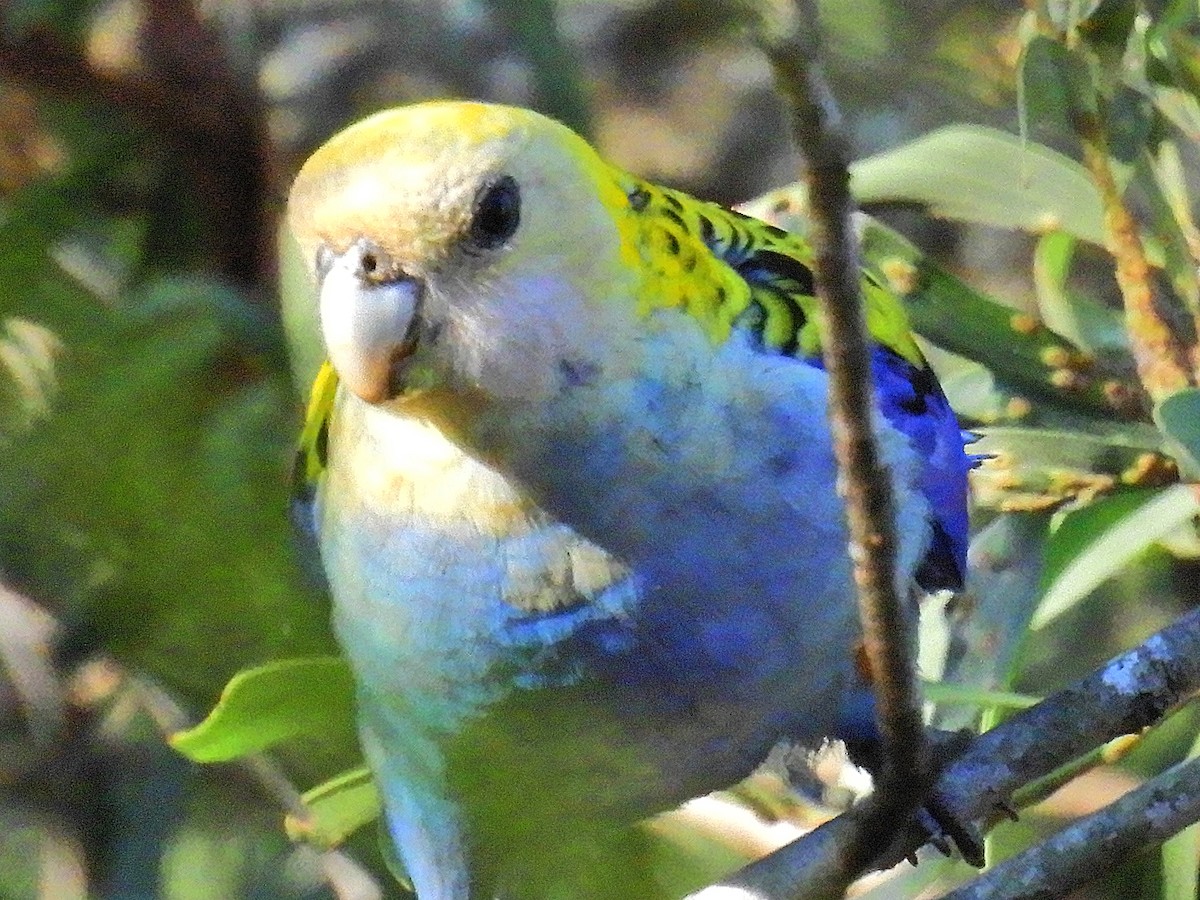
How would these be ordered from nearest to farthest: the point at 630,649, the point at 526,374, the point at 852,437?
the point at 852,437
the point at 526,374
the point at 630,649

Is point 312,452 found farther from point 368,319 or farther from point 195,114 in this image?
point 195,114

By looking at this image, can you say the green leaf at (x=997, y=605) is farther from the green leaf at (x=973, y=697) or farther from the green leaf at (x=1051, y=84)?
the green leaf at (x=1051, y=84)

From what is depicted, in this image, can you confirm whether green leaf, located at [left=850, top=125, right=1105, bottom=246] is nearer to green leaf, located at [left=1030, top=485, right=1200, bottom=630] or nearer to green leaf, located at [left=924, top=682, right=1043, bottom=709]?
green leaf, located at [left=1030, top=485, right=1200, bottom=630]

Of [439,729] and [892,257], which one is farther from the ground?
[892,257]

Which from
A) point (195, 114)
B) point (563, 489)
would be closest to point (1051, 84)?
point (563, 489)

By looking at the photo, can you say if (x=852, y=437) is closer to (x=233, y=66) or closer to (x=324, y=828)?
(x=324, y=828)

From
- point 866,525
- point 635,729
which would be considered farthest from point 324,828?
point 866,525

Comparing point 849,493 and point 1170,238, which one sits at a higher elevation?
point 849,493

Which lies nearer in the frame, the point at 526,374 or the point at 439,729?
the point at 526,374
